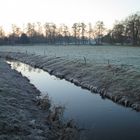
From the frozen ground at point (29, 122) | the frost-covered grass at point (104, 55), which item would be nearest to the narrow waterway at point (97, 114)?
the frozen ground at point (29, 122)

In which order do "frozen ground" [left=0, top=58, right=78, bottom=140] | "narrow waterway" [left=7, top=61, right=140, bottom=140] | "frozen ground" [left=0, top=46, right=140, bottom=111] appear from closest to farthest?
1. "frozen ground" [left=0, top=58, right=78, bottom=140]
2. "narrow waterway" [left=7, top=61, right=140, bottom=140]
3. "frozen ground" [left=0, top=46, right=140, bottom=111]

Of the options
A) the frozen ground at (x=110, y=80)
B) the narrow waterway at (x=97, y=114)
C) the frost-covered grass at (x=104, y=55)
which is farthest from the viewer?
the frost-covered grass at (x=104, y=55)

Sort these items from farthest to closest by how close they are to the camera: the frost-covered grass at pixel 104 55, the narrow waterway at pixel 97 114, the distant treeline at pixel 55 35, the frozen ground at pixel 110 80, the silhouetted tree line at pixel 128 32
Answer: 1. the distant treeline at pixel 55 35
2. the silhouetted tree line at pixel 128 32
3. the frost-covered grass at pixel 104 55
4. the frozen ground at pixel 110 80
5. the narrow waterway at pixel 97 114

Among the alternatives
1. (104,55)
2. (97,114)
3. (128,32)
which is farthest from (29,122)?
(128,32)

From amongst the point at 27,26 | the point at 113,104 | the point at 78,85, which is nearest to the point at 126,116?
the point at 113,104

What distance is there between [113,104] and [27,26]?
165842 millimetres

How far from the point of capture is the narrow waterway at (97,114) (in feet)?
51.0

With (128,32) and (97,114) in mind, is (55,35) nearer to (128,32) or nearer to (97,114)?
(128,32)

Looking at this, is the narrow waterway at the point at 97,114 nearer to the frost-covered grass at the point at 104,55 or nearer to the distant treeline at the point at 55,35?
the frost-covered grass at the point at 104,55

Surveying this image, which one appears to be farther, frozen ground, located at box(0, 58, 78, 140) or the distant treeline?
the distant treeline

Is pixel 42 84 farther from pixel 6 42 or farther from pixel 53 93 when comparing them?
pixel 6 42

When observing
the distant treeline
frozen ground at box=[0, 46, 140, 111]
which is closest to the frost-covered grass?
frozen ground at box=[0, 46, 140, 111]

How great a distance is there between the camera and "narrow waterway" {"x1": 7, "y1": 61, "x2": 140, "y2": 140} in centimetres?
1554

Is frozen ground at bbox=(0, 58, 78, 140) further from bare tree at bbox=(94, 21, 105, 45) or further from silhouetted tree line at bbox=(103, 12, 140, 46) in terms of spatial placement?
bare tree at bbox=(94, 21, 105, 45)
